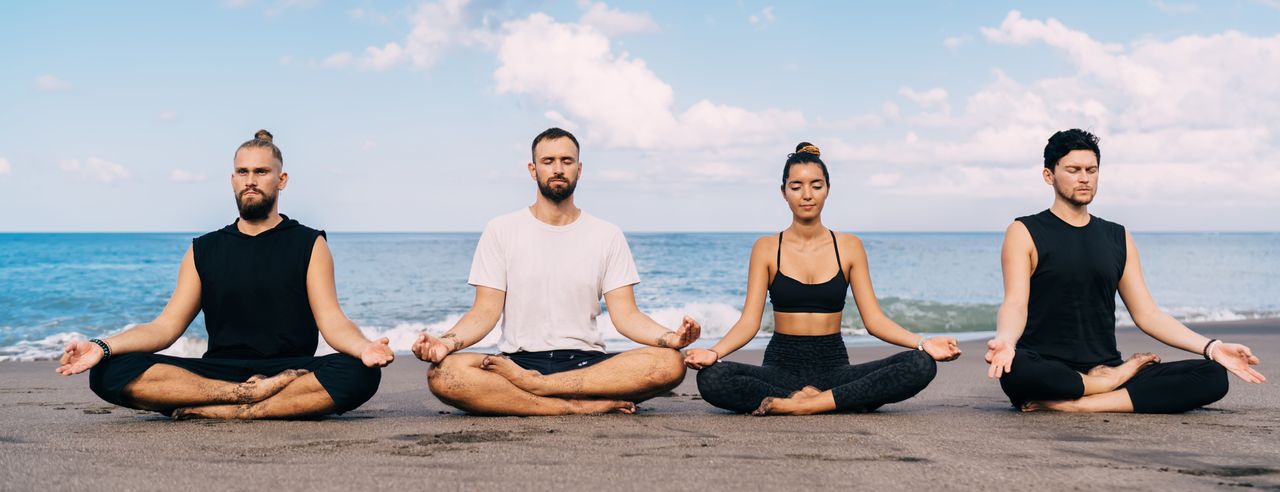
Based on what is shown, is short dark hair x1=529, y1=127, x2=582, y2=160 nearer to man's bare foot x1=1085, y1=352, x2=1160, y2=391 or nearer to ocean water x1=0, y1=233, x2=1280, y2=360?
man's bare foot x1=1085, y1=352, x2=1160, y2=391

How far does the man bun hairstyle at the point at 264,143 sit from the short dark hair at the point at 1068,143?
14.1ft

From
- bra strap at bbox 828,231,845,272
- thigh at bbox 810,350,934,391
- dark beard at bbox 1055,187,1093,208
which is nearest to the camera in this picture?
thigh at bbox 810,350,934,391

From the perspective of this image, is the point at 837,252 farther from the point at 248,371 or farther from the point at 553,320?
the point at 248,371

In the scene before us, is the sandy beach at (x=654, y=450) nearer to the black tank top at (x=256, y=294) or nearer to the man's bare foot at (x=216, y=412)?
the man's bare foot at (x=216, y=412)

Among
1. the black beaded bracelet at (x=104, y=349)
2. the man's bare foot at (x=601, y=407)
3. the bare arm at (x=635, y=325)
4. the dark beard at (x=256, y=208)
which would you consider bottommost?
the man's bare foot at (x=601, y=407)

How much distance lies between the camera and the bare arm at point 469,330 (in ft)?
17.0

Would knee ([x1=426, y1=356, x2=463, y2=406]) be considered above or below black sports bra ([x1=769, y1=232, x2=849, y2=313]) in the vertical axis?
below

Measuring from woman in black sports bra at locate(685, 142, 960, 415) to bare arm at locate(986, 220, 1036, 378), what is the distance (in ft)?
1.35

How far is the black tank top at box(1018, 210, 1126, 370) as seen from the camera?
5551 mm

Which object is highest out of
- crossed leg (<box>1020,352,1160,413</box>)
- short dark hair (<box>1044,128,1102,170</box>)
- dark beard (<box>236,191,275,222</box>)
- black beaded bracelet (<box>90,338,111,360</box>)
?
short dark hair (<box>1044,128,1102,170</box>)

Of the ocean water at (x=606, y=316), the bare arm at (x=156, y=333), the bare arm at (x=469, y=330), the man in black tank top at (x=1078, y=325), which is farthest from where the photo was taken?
the ocean water at (x=606, y=316)

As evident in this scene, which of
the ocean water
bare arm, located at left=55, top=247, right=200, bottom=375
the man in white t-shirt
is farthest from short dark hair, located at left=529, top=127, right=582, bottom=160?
the ocean water

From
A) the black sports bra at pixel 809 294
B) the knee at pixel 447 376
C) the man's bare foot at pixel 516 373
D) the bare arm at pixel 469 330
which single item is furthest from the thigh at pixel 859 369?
the knee at pixel 447 376

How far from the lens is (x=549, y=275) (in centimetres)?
568
